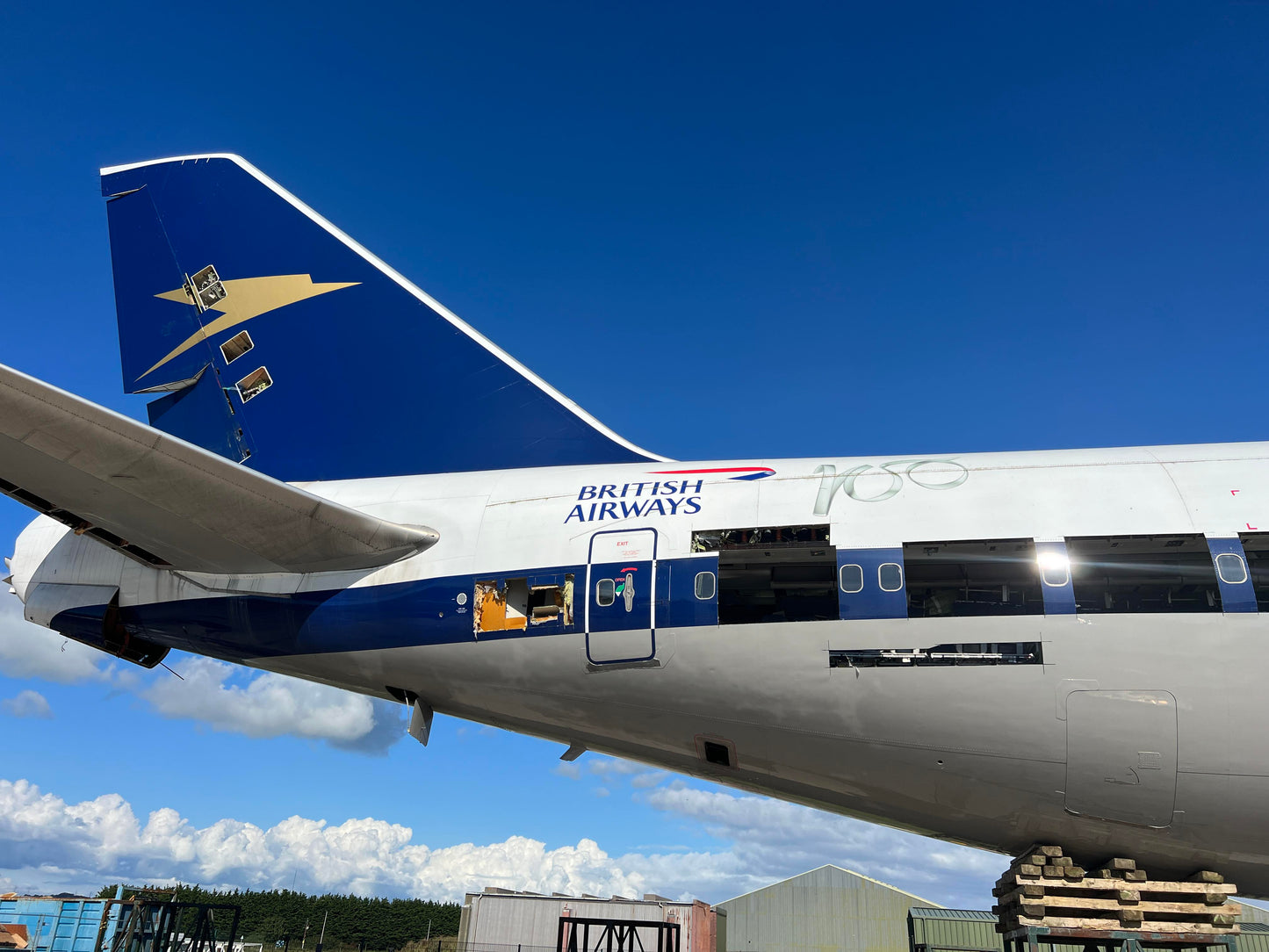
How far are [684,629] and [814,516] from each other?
153 cm

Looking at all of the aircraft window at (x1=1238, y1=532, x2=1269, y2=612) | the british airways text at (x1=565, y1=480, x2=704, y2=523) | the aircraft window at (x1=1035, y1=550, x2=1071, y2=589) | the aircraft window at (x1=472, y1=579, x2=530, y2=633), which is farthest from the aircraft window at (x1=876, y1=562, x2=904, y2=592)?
the aircraft window at (x1=472, y1=579, x2=530, y2=633)

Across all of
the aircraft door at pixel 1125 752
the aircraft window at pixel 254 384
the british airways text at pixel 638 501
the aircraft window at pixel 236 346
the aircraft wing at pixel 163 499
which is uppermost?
the aircraft window at pixel 236 346

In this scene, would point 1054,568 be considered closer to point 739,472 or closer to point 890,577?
point 890,577

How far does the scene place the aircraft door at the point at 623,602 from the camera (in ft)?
25.1

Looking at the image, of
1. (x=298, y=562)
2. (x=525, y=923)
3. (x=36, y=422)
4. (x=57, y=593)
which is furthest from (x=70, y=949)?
(x=36, y=422)

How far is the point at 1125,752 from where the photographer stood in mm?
6816

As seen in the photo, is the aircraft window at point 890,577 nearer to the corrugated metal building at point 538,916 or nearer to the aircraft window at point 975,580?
the aircraft window at point 975,580

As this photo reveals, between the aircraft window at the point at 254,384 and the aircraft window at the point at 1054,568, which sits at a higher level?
the aircraft window at the point at 254,384

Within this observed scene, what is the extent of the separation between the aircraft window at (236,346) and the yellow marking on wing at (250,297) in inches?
7.1

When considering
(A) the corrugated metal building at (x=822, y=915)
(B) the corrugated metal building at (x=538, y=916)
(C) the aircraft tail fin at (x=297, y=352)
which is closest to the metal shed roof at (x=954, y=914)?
(A) the corrugated metal building at (x=822, y=915)

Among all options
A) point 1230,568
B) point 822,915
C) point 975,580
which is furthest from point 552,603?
point 822,915

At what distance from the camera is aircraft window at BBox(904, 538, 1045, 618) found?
7051 mm

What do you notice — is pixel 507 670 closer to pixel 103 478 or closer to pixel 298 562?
pixel 298 562

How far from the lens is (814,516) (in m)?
7.73
